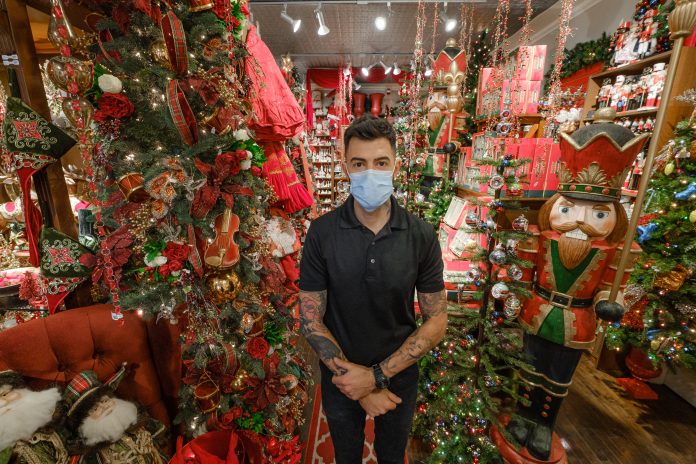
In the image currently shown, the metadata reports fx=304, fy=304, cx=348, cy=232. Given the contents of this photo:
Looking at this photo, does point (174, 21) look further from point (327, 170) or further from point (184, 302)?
point (327, 170)

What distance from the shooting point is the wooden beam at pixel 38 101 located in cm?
131

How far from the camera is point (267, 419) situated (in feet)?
6.17

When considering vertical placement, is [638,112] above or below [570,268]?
above

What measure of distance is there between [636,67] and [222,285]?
4.28 m

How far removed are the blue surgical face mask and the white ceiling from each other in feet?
14.0

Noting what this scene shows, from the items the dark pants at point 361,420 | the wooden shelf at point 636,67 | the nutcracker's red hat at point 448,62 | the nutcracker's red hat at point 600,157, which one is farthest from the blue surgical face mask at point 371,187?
the wooden shelf at point 636,67

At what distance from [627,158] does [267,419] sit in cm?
249

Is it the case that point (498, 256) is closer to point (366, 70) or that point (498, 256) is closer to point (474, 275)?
point (474, 275)

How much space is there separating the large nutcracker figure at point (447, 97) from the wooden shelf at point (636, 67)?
1.49m

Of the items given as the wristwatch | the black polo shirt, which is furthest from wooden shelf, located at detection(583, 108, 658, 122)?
the wristwatch

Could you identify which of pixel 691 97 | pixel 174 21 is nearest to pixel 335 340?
pixel 174 21

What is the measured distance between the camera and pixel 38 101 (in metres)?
1.38

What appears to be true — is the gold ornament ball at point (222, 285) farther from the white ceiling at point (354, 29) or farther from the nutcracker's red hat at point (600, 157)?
the white ceiling at point (354, 29)

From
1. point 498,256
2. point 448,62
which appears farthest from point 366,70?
point 498,256
